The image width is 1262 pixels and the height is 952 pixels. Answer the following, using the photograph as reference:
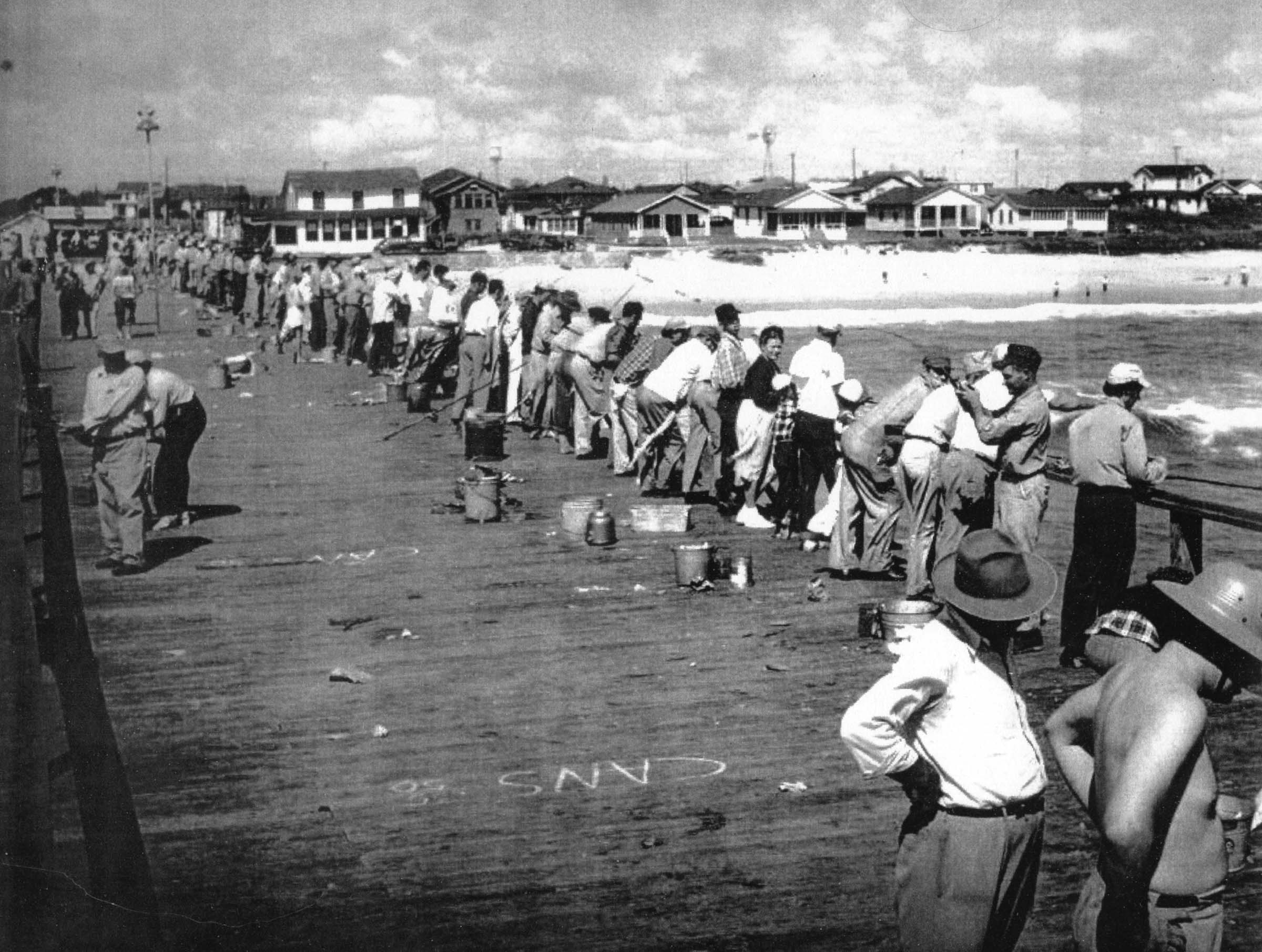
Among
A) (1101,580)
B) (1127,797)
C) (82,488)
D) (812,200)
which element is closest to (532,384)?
(82,488)

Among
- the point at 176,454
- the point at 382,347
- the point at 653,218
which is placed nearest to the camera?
the point at 176,454

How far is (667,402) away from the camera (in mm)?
13828

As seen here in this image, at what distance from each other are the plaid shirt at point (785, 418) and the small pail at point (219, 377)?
14.4 metres

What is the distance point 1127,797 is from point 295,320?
88.2ft

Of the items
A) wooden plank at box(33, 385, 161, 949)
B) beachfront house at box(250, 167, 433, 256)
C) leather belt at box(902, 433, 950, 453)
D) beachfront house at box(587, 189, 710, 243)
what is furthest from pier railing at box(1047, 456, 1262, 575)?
beachfront house at box(587, 189, 710, 243)

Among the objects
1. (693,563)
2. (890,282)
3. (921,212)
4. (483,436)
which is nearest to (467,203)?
(890,282)

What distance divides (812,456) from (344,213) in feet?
286

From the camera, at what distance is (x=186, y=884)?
235 inches

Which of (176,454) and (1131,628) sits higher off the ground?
(1131,628)

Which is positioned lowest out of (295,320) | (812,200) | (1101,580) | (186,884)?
(186,884)

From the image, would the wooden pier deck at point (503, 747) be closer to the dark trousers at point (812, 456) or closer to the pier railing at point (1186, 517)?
the dark trousers at point (812, 456)

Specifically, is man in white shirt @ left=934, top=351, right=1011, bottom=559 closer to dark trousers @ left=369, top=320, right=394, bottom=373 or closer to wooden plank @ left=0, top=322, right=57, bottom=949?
wooden plank @ left=0, top=322, right=57, bottom=949

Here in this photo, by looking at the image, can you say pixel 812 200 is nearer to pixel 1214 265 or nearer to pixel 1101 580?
pixel 1214 265

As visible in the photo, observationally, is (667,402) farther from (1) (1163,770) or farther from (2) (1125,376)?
(1) (1163,770)
